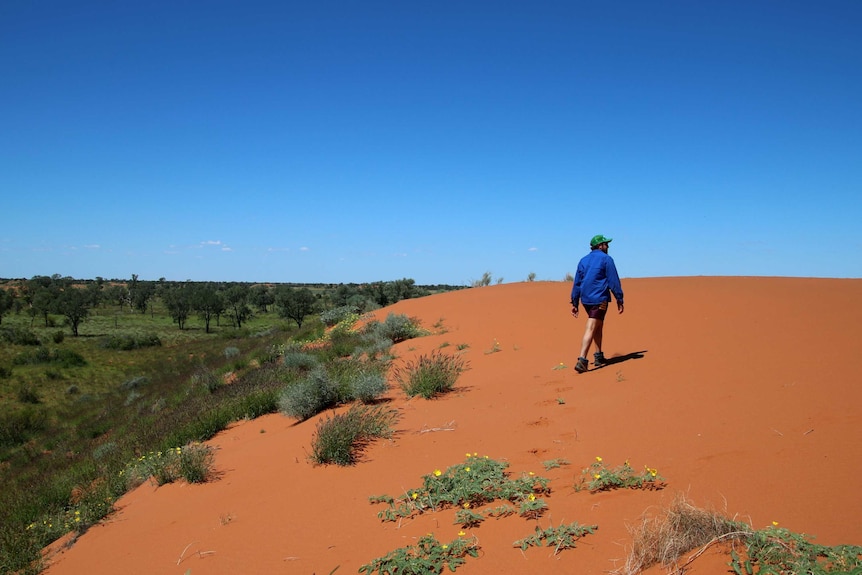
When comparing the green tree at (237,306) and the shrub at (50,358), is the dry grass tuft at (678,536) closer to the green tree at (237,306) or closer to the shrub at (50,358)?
the shrub at (50,358)

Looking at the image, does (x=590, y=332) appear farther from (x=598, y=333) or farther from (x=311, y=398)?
(x=311, y=398)

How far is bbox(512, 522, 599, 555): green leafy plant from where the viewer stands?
2.95 meters

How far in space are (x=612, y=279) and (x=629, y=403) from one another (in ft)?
6.98

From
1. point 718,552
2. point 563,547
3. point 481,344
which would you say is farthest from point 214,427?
point 718,552

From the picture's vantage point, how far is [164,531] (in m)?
4.54

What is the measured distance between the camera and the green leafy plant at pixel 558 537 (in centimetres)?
295

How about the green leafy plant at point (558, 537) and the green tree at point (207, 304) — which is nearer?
the green leafy plant at point (558, 537)

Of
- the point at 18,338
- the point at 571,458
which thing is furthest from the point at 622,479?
the point at 18,338

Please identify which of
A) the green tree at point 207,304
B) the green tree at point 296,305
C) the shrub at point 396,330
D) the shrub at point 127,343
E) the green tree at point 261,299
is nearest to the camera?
the shrub at point 396,330

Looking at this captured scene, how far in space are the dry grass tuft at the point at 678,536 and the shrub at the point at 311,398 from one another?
5148mm

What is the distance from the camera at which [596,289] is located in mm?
7109

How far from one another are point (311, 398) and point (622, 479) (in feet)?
15.3

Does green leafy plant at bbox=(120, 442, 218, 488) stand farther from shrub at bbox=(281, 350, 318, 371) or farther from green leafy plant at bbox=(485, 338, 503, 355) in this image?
green leafy plant at bbox=(485, 338, 503, 355)

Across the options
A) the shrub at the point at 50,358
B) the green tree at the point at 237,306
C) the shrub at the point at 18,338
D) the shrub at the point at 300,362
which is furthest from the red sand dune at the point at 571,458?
the green tree at the point at 237,306
